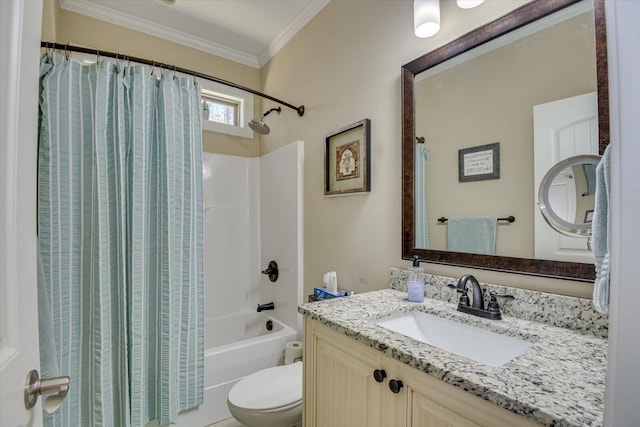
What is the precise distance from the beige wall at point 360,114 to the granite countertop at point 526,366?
19 cm

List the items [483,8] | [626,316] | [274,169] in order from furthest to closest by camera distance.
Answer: [274,169] → [483,8] → [626,316]

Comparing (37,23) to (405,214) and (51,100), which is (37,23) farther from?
(405,214)

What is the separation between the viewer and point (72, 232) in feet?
4.62

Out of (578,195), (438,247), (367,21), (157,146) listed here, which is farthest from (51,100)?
(578,195)

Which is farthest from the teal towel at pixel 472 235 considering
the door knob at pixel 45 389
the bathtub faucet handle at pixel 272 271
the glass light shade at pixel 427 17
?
the bathtub faucet handle at pixel 272 271

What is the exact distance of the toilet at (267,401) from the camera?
1.27m

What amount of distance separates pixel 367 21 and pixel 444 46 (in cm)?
57

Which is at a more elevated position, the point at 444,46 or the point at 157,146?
the point at 444,46

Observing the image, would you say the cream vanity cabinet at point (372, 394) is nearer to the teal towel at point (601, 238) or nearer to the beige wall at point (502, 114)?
the teal towel at point (601, 238)

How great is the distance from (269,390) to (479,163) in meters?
1.40

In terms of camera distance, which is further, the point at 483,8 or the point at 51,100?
the point at 51,100

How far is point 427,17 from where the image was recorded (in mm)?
1203

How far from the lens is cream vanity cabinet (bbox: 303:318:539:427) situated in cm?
64

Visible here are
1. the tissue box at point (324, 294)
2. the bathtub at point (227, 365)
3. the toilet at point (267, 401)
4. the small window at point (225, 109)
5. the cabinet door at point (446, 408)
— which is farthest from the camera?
the small window at point (225, 109)
